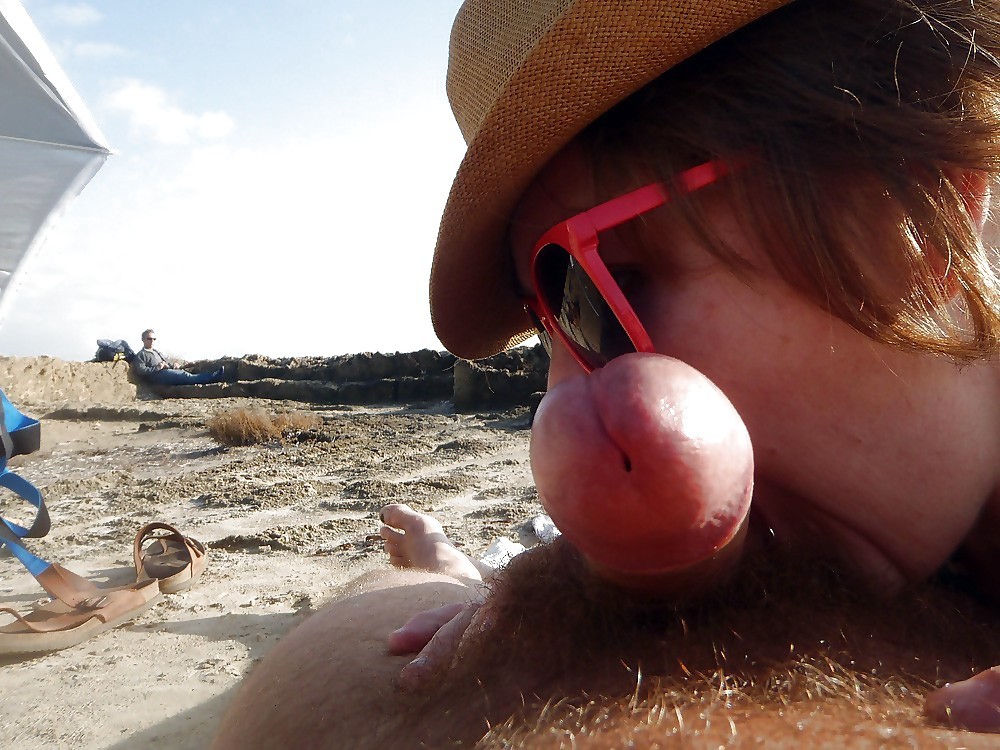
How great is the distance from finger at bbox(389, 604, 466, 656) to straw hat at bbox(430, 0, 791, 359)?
608mm

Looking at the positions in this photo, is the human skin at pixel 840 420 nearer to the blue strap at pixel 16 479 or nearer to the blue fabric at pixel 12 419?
the blue strap at pixel 16 479

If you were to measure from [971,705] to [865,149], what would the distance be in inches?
23.2

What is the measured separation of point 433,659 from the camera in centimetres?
84

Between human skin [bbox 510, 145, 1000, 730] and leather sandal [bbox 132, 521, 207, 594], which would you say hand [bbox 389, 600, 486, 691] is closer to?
human skin [bbox 510, 145, 1000, 730]

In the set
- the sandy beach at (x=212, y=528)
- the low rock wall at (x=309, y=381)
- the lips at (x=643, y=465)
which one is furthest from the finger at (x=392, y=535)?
the low rock wall at (x=309, y=381)

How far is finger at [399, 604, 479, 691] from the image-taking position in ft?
2.69

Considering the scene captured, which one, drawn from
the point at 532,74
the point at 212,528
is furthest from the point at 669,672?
the point at 212,528

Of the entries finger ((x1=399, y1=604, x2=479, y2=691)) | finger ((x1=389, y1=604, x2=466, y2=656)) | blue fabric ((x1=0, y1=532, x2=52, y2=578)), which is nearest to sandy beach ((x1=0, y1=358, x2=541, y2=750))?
blue fabric ((x1=0, y1=532, x2=52, y2=578))

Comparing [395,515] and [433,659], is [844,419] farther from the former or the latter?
[395,515]

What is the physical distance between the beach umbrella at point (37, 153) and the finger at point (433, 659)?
396 centimetres

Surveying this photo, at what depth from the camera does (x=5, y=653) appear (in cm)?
235

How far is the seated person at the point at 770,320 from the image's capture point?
660 millimetres

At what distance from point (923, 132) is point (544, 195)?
18.9 inches

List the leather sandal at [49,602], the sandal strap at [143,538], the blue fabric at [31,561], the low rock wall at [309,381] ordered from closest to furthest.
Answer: the leather sandal at [49,602]
the blue fabric at [31,561]
the sandal strap at [143,538]
the low rock wall at [309,381]
